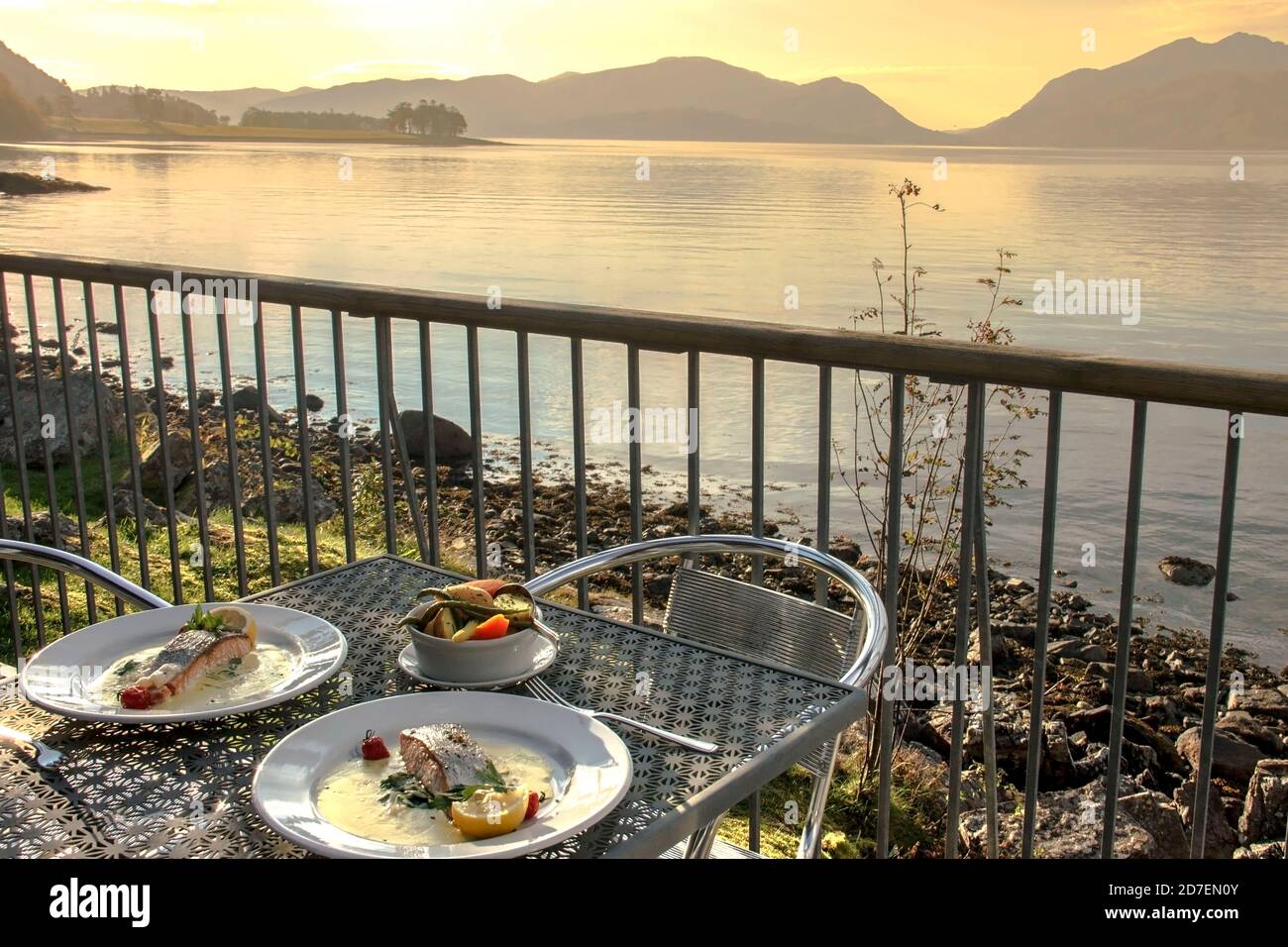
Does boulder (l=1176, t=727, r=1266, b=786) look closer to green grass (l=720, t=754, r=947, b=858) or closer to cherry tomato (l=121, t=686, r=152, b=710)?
green grass (l=720, t=754, r=947, b=858)

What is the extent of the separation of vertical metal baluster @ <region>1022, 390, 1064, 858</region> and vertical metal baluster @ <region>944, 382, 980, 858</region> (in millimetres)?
153

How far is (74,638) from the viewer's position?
1658 millimetres

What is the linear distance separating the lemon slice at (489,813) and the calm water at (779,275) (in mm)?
1639

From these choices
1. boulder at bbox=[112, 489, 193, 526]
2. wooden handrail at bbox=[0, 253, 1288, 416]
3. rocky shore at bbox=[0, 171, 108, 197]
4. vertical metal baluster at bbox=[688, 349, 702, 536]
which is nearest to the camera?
wooden handrail at bbox=[0, 253, 1288, 416]

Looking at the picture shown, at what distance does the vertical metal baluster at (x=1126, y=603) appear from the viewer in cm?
227

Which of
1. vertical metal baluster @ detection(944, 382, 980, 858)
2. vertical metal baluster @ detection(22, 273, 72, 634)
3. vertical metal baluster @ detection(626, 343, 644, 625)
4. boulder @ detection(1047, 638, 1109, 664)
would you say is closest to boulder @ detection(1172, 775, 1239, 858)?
boulder @ detection(1047, 638, 1109, 664)

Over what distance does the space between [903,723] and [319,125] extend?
23498 millimetres

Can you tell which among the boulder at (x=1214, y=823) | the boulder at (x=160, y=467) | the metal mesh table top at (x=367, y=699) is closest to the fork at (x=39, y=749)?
the metal mesh table top at (x=367, y=699)

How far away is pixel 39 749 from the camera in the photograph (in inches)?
54.2

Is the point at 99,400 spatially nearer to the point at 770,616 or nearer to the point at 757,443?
the point at 757,443

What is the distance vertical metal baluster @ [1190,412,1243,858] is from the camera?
216cm
